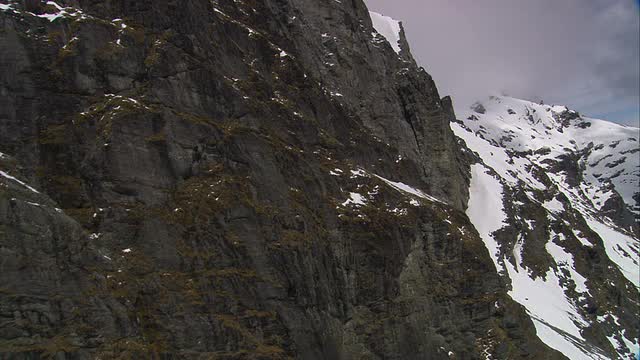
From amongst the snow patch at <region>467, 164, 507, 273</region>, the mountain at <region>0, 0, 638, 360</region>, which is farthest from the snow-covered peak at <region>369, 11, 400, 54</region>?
the snow patch at <region>467, 164, 507, 273</region>

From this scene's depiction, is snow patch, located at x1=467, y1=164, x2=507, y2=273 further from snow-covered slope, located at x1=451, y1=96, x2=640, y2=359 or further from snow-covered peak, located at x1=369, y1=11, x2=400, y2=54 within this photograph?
snow-covered peak, located at x1=369, y1=11, x2=400, y2=54

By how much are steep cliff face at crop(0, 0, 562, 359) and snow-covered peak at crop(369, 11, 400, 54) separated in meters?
22.2

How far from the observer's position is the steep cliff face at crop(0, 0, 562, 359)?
25.0 metres

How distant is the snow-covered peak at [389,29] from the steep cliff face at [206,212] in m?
22.2

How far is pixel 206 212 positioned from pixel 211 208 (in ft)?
1.24

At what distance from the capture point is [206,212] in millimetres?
30922

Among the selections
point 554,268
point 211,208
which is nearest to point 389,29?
point 554,268

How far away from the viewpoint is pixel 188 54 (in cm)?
3506

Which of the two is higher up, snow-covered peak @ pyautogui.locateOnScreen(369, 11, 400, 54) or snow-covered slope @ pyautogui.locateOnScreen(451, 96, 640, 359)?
snow-covered peak @ pyautogui.locateOnScreen(369, 11, 400, 54)

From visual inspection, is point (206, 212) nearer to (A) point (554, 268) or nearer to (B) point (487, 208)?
(B) point (487, 208)

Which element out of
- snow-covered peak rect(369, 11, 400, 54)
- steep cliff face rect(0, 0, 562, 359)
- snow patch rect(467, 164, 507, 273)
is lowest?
steep cliff face rect(0, 0, 562, 359)

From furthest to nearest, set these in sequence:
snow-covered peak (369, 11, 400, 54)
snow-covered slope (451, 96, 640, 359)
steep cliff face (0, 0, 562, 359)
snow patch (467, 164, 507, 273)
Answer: snow patch (467, 164, 507, 273)
snow-covered slope (451, 96, 640, 359)
snow-covered peak (369, 11, 400, 54)
steep cliff face (0, 0, 562, 359)

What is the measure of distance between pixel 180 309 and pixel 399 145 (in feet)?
96.3

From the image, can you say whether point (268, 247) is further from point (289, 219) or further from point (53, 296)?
point (53, 296)
